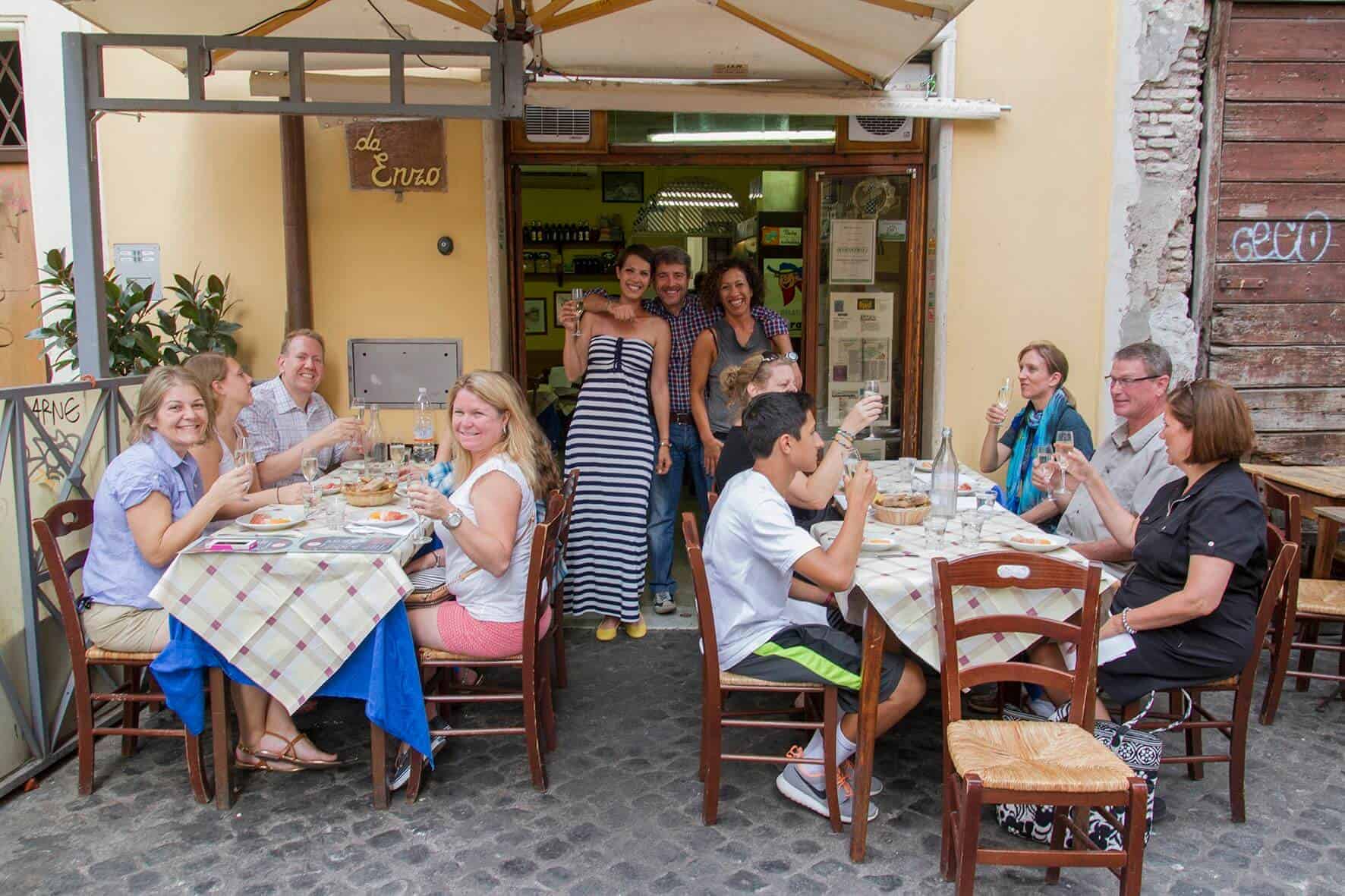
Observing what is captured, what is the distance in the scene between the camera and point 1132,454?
4.21 m

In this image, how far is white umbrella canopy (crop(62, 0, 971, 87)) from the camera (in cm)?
447

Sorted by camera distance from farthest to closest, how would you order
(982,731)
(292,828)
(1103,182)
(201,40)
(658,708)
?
(1103,182), (658,708), (201,40), (292,828), (982,731)

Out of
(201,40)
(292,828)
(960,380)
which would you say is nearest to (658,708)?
(292,828)

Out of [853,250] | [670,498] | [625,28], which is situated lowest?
[670,498]

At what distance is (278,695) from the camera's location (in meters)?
3.40

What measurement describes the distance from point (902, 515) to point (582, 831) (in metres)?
1.66

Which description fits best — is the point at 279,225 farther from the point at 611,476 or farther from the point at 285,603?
the point at 285,603

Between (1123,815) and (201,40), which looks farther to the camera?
(201,40)

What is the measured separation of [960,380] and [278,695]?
4.24m

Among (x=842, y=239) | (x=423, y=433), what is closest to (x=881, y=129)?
(x=842, y=239)

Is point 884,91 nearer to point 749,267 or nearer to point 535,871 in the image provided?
point 749,267

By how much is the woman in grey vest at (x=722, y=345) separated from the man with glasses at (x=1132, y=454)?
5.93ft

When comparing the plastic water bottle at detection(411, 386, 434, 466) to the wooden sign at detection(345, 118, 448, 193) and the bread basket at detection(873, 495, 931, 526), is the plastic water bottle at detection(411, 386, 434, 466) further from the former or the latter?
the bread basket at detection(873, 495, 931, 526)

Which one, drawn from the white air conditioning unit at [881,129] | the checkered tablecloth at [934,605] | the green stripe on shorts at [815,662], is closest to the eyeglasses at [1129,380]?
the checkered tablecloth at [934,605]
